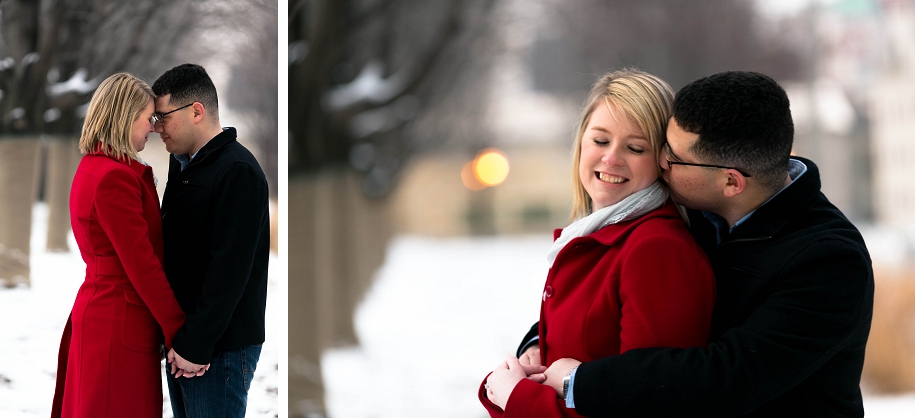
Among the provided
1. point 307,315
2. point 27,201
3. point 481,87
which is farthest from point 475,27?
point 27,201

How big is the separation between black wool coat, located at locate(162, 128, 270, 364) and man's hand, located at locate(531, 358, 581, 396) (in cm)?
101

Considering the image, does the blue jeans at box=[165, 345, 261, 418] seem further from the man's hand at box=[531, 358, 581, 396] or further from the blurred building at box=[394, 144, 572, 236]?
the blurred building at box=[394, 144, 572, 236]

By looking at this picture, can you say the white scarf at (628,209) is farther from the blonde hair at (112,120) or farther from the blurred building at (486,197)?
the blurred building at (486,197)

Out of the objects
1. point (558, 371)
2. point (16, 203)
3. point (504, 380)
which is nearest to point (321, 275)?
point (16, 203)

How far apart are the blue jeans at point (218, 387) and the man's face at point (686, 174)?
135cm

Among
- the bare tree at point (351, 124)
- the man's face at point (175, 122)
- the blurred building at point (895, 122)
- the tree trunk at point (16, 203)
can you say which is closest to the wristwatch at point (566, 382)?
the man's face at point (175, 122)

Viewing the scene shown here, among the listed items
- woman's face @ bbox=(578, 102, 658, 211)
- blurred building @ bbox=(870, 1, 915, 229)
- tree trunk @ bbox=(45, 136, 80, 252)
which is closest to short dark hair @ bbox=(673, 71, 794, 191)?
woman's face @ bbox=(578, 102, 658, 211)

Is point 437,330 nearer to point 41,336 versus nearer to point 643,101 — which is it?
point 41,336

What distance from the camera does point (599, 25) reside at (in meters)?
5.96

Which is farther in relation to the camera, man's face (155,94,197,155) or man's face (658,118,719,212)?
man's face (155,94,197,155)

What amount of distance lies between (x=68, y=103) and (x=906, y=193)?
6861 millimetres

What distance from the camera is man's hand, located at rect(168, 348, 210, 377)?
193 cm

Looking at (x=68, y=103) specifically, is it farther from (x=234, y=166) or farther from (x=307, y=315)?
(x=234, y=166)

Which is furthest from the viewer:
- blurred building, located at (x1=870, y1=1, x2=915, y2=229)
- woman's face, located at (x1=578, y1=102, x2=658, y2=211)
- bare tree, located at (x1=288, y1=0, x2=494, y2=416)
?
blurred building, located at (x1=870, y1=1, x2=915, y2=229)
